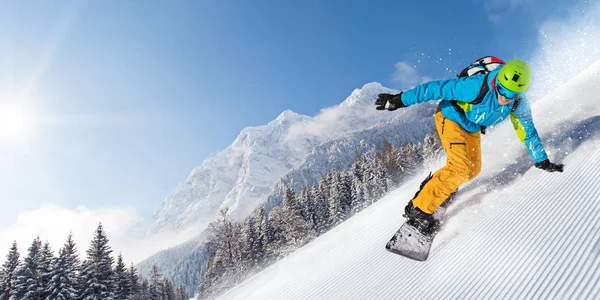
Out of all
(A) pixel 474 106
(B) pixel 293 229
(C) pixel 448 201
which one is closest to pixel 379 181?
(B) pixel 293 229

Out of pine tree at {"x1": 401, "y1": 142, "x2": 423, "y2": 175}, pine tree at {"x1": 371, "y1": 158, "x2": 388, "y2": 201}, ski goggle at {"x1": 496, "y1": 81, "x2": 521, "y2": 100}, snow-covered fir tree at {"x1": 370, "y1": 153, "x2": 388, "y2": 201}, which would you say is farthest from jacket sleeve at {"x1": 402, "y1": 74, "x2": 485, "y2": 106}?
pine tree at {"x1": 401, "y1": 142, "x2": 423, "y2": 175}

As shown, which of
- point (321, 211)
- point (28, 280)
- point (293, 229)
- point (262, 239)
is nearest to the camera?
point (28, 280)

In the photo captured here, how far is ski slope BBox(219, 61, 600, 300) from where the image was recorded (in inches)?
124

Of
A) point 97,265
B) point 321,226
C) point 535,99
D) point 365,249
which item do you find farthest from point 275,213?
point 365,249

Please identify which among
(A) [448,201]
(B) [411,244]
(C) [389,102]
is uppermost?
(C) [389,102]

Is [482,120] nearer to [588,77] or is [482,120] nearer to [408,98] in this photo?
[408,98]

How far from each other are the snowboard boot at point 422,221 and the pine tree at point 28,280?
26.9 meters

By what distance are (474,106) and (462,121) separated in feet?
0.97

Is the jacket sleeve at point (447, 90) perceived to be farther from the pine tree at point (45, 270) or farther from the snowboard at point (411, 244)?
the pine tree at point (45, 270)

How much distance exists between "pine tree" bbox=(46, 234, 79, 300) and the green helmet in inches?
1068

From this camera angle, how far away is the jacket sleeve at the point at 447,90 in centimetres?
437

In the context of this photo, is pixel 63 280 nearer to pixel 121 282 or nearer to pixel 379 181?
pixel 121 282

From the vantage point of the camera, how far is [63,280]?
2286 cm

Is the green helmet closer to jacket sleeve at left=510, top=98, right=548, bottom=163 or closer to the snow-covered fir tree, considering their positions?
jacket sleeve at left=510, top=98, right=548, bottom=163
